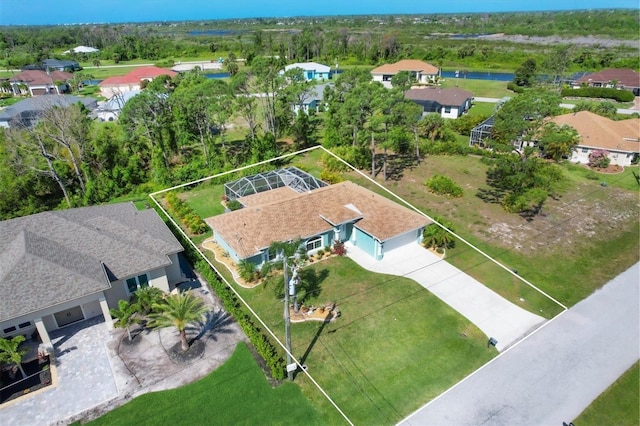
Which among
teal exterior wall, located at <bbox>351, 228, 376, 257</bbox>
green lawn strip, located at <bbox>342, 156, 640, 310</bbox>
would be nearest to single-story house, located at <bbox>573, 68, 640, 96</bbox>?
green lawn strip, located at <bbox>342, 156, 640, 310</bbox>

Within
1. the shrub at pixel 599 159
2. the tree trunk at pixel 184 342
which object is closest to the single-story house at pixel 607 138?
the shrub at pixel 599 159

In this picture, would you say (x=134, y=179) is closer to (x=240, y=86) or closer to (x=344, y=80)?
(x=240, y=86)

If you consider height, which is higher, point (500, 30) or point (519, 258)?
point (500, 30)

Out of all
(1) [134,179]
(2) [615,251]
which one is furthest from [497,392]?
(1) [134,179]

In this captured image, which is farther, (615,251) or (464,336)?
(615,251)

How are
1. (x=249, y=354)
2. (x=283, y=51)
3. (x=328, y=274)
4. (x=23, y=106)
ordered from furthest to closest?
1. (x=283, y=51)
2. (x=23, y=106)
3. (x=328, y=274)
4. (x=249, y=354)

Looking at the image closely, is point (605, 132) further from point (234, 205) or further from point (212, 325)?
point (212, 325)

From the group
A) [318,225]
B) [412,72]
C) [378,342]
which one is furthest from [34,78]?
[378,342]
